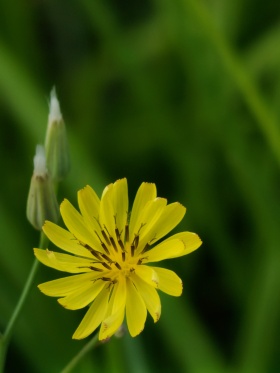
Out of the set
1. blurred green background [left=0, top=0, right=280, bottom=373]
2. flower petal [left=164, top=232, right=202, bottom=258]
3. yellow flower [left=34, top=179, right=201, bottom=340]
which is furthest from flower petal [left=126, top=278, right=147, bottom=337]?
blurred green background [left=0, top=0, right=280, bottom=373]

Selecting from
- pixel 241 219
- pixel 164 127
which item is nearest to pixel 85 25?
pixel 164 127

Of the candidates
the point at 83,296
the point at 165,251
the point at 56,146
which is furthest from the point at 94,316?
the point at 56,146

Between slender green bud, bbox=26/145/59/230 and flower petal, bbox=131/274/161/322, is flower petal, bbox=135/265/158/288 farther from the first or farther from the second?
slender green bud, bbox=26/145/59/230

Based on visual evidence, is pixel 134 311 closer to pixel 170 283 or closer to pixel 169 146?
pixel 170 283

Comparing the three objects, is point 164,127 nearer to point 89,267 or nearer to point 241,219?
point 241,219

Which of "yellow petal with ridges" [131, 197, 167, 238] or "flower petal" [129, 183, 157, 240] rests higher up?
"flower petal" [129, 183, 157, 240]

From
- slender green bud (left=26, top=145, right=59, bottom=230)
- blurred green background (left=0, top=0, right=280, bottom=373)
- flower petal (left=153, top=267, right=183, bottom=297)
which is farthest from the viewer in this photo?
blurred green background (left=0, top=0, right=280, bottom=373)
